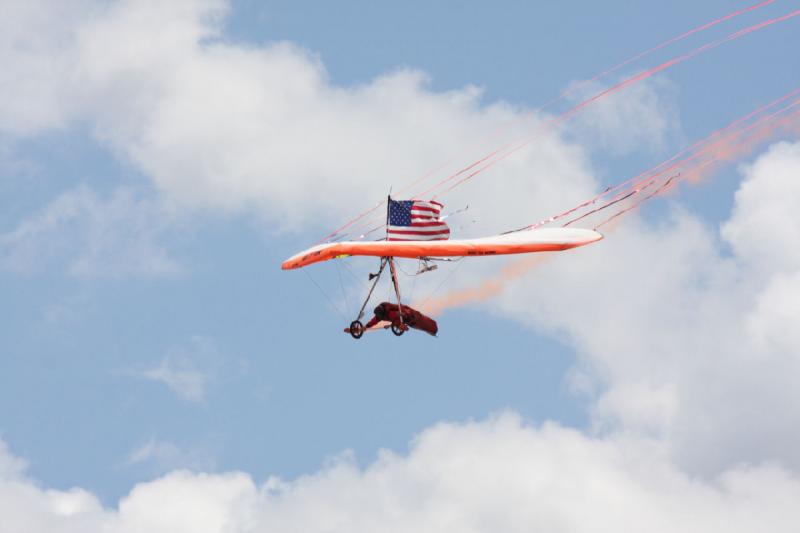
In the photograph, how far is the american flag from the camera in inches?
4038

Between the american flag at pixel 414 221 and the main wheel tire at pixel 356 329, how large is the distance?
7.20 meters

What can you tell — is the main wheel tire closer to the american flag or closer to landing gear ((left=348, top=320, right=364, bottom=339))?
landing gear ((left=348, top=320, right=364, bottom=339))

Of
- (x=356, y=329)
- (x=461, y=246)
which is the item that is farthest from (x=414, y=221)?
(x=356, y=329)

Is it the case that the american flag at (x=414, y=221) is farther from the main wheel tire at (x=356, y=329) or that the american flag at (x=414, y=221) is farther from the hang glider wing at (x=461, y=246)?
the main wheel tire at (x=356, y=329)

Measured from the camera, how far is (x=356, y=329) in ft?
324

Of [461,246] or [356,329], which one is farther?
[461,246]

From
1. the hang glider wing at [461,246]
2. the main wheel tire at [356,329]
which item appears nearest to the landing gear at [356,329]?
the main wheel tire at [356,329]

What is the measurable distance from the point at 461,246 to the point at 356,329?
34.8 feet

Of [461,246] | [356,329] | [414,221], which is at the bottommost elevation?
[356,329]

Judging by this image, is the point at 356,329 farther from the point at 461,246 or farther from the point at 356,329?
the point at 461,246

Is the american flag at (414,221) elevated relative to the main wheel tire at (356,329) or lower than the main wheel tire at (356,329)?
elevated

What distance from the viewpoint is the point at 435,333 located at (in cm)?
10100

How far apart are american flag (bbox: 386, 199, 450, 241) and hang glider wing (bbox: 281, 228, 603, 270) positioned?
100 cm

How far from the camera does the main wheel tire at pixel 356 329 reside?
98688 millimetres
